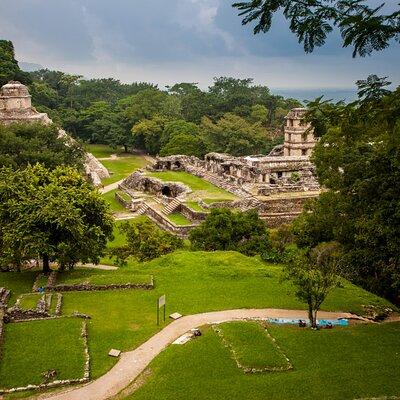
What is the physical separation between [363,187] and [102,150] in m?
61.1

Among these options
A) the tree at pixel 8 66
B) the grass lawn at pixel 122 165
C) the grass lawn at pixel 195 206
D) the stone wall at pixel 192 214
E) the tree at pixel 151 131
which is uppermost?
the tree at pixel 8 66

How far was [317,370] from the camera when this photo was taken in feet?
50.1

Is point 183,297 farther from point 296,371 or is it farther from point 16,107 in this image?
point 16,107

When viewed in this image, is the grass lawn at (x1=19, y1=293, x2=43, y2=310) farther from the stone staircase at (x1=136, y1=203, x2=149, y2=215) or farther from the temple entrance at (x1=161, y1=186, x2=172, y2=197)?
the temple entrance at (x1=161, y1=186, x2=172, y2=197)

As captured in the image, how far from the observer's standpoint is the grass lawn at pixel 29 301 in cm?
1970

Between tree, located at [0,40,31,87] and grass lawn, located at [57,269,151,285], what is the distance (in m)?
42.0

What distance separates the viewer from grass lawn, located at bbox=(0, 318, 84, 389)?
14988 mm

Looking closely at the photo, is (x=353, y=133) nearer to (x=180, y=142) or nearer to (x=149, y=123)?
(x=180, y=142)

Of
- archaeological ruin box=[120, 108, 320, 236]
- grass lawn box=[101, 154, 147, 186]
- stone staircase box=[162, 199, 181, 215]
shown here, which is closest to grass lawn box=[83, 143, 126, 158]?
grass lawn box=[101, 154, 147, 186]

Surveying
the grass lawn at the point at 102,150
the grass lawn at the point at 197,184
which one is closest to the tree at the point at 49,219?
the grass lawn at the point at 197,184

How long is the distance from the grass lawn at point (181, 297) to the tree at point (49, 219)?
217 centimetres

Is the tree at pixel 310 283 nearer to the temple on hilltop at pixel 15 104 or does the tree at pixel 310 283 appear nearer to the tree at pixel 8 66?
the temple on hilltop at pixel 15 104

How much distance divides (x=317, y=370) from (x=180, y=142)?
1941 inches

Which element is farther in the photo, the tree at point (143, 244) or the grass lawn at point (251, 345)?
the tree at point (143, 244)
